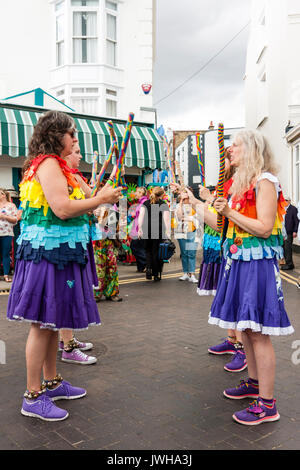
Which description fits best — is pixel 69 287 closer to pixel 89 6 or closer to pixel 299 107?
pixel 89 6

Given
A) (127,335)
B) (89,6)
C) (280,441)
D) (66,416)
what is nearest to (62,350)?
(127,335)

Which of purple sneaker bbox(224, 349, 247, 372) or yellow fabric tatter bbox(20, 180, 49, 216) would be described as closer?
yellow fabric tatter bbox(20, 180, 49, 216)

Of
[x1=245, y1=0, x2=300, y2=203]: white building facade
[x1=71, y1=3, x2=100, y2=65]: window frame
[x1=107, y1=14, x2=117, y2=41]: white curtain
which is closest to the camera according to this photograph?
[x1=71, y1=3, x2=100, y2=65]: window frame

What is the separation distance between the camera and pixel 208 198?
3.35 m

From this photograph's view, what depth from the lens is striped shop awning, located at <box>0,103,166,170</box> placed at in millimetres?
9844

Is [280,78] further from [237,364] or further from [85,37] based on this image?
[237,364]

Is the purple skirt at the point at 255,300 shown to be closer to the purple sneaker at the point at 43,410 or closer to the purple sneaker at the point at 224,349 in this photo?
the purple sneaker at the point at 43,410

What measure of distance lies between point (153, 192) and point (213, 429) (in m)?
6.78

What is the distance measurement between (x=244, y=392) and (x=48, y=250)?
1880mm

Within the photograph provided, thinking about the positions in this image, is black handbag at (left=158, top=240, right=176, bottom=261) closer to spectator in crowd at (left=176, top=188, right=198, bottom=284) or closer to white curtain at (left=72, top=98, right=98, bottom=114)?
spectator in crowd at (left=176, top=188, right=198, bottom=284)

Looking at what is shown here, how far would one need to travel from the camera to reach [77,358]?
13.7ft

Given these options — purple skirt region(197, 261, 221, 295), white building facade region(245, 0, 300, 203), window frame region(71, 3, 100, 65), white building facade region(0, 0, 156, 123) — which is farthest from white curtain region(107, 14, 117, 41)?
purple skirt region(197, 261, 221, 295)

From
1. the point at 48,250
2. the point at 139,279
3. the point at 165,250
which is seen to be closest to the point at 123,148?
the point at 48,250

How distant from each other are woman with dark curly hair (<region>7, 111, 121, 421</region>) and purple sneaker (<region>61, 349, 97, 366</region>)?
3.46 ft
